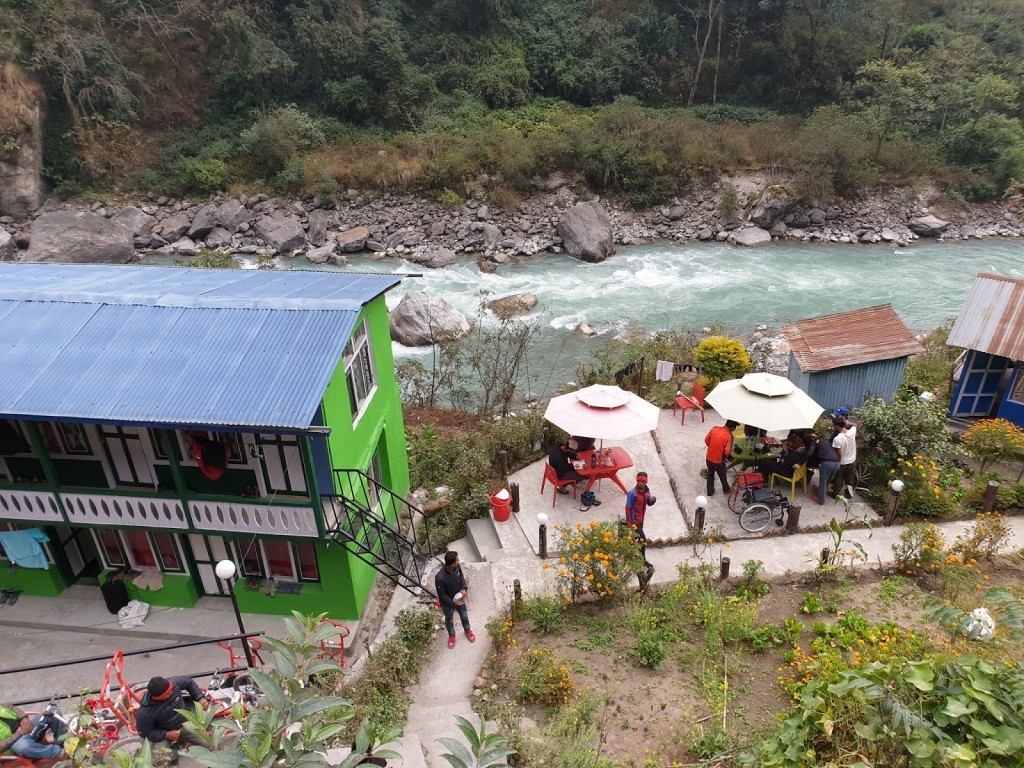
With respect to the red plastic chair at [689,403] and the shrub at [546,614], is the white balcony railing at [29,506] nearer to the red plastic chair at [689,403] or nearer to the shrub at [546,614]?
the shrub at [546,614]

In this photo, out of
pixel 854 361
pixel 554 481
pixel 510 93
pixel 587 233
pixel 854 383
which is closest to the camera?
pixel 554 481

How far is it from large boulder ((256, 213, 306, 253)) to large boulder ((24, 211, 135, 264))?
6.16 metres

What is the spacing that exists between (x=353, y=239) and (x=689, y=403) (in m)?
23.1

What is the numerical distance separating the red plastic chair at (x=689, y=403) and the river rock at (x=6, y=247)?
32.0 meters

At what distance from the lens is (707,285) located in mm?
28281

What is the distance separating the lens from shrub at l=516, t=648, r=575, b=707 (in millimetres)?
8148

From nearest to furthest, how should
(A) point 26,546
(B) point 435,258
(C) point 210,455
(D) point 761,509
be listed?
1. (C) point 210,455
2. (A) point 26,546
3. (D) point 761,509
4. (B) point 435,258

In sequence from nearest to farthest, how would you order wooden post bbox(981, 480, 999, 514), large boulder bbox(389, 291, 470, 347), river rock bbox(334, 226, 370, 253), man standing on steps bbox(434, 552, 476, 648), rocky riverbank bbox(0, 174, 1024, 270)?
1. man standing on steps bbox(434, 552, 476, 648)
2. wooden post bbox(981, 480, 999, 514)
3. large boulder bbox(389, 291, 470, 347)
4. rocky riverbank bbox(0, 174, 1024, 270)
5. river rock bbox(334, 226, 370, 253)

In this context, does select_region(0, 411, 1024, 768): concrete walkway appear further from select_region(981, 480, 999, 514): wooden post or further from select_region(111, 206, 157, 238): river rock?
select_region(111, 206, 157, 238): river rock

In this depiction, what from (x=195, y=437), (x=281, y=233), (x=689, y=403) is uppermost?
(x=195, y=437)

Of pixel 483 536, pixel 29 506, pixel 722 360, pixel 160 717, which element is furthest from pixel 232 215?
pixel 160 717

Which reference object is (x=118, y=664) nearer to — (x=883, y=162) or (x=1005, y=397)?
(x=1005, y=397)

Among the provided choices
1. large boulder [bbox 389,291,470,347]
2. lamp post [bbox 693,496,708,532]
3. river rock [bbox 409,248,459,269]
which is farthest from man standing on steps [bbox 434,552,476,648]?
river rock [bbox 409,248,459,269]

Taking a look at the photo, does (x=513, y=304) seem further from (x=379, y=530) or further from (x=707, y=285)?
(x=379, y=530)
